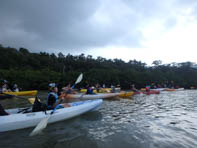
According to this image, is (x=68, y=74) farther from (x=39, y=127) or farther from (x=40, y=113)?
(x=39, y=127)

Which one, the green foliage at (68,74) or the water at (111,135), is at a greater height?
the green foliage at (68,74)

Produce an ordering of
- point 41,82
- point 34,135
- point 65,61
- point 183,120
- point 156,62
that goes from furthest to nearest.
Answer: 1. point 156,62
2. point 65,61
3. point 41,82
4. point 183,120
5. point 34,135

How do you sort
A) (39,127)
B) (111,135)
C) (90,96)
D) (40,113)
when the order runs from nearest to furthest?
(111,135), (39,127), (40,113), (90,96)

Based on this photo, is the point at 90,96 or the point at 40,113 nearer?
the point at 40,113

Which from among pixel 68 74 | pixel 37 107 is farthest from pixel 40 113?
pixel 68 74

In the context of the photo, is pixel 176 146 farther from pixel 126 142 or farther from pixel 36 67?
pixel 36 67

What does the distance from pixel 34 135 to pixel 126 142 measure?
9.06 feet

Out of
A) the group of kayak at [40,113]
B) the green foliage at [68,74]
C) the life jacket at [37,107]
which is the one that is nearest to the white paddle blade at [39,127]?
the group of kayak at [40,113]

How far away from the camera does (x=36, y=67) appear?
50156 millimetres

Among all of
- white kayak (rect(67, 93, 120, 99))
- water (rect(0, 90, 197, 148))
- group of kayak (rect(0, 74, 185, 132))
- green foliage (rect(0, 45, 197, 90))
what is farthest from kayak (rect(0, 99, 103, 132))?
green foliage (rect(0, 45, 197, 90))

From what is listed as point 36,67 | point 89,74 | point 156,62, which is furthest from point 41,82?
point 156,62

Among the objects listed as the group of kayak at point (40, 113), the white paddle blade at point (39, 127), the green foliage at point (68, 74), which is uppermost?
the green foliage at point (68, 74)

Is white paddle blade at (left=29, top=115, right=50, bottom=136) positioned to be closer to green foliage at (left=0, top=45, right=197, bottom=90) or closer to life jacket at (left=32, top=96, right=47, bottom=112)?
life jacket at (left=32, top=96, right=47, bottom=112)

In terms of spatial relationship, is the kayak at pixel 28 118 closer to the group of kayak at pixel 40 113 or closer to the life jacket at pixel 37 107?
the group of kayak at pixel 40 113
